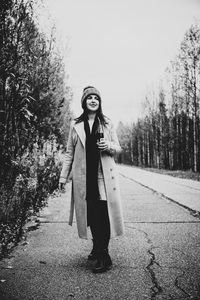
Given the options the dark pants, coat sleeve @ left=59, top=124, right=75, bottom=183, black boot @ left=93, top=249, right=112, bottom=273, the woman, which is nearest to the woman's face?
the woman

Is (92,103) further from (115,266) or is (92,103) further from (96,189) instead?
(115,266)

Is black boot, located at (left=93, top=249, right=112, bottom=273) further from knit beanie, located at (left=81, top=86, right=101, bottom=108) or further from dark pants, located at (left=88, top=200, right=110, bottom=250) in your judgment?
knit beanie, located at (left=81, top=86, right=101, bottom=108)

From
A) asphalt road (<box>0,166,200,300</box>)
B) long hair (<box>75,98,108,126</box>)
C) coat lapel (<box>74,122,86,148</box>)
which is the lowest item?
asphalt road (<box>0,166,200,300</box>)

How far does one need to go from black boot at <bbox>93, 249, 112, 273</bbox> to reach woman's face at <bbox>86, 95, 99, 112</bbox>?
5.52 ft

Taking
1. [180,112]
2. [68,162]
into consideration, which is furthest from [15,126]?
[180,112]

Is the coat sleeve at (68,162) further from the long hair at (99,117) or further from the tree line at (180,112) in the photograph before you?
the tree line at (180,112)

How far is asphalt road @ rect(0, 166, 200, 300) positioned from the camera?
8.99ft

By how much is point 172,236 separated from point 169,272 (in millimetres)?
1542

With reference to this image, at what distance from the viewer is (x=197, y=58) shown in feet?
85.9

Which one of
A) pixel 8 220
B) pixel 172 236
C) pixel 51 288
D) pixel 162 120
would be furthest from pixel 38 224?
pixel 162 120

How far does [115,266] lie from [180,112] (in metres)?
35.2

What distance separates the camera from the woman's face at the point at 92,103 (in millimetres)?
3609

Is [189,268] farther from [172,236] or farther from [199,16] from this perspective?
[199,16]

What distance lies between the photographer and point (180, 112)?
3669 cm
